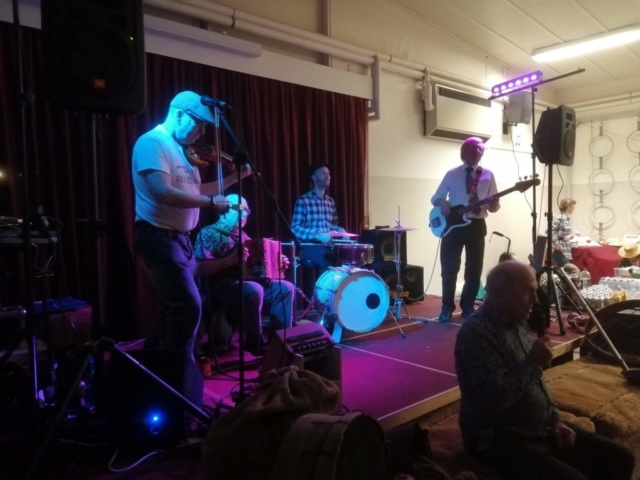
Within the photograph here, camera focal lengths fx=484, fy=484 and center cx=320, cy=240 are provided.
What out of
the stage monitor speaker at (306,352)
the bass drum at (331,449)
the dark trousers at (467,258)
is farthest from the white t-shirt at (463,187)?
the bass drum at (331,449)

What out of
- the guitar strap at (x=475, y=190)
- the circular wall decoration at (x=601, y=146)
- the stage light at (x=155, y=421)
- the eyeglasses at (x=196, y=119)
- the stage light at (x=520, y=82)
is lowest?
the stage light at (x=155, y=421)

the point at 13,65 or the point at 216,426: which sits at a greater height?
the point at 13,65

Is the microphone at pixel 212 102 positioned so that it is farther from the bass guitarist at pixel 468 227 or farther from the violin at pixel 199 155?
the bass guitarist at pixel 468 227

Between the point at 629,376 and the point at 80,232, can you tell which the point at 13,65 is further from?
the point at 629,376

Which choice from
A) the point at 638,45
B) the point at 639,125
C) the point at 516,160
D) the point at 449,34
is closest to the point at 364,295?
the point at 449,34

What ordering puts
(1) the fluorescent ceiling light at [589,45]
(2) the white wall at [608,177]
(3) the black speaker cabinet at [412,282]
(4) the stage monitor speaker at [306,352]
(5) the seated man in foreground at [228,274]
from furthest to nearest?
(2) the white wall at [608,177] < (1) the fluorescent ceiling light at [589,45] < (3) the black speaker cabinet at [412,282] < (5) the seated man in foreground at [228,274] < (4) the stage monitor speaker at [306,352]

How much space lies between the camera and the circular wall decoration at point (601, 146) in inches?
353

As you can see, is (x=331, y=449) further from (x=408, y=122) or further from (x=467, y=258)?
(x=408, y=122)

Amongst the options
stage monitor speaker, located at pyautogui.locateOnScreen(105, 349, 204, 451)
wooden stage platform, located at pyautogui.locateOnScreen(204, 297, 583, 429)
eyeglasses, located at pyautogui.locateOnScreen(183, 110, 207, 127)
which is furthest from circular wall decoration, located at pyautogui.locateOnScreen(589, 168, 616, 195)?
stage monitor speaker, located at pyautogui.locateOnScreen(105, 349, 204, 451)

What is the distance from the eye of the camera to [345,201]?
17.5 feet

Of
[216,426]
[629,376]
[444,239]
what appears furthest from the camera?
[444,239]

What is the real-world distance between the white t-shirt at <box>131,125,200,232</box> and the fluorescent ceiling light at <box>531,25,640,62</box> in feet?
20.2

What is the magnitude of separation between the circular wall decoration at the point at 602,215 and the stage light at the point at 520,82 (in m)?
3.83

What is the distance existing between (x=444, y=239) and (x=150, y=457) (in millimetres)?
3368
